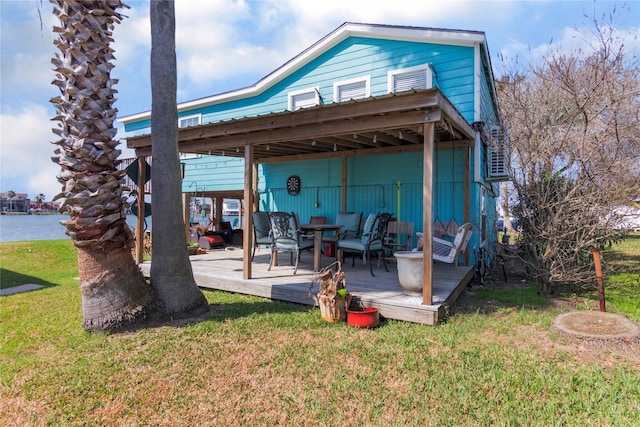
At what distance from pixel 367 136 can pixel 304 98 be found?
335 centimetres

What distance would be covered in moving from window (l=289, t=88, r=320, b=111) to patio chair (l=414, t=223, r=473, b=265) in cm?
475

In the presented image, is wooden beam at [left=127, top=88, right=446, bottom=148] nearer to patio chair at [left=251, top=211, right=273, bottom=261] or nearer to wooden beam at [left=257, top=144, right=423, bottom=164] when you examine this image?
patio chair at [left=251, top=211, right=273, bottom=261]

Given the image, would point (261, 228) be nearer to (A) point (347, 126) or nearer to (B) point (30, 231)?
(A) point (347, 126)

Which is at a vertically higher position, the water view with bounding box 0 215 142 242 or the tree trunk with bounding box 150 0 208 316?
the tree trunk with bounding box 150 0 208 316

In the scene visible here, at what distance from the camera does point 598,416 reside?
2438 mm

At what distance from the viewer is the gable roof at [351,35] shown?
274 inches

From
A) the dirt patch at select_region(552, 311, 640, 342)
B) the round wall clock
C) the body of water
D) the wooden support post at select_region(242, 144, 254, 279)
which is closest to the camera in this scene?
the dirt patch at select_region(552, 311, 640, 342)

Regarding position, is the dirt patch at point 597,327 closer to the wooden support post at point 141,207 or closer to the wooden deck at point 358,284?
the wooden deck at point 358,284

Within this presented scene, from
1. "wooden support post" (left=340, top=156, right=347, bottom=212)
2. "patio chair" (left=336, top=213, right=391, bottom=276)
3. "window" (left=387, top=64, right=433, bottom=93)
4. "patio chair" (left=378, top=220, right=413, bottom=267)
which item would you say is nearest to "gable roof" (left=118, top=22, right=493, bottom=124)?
"window" (left=387, top=64, right=433, bottom=93)

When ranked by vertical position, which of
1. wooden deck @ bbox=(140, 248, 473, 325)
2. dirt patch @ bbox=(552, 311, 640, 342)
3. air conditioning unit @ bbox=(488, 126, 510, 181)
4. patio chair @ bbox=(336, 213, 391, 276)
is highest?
air conditioning unit @ bbox=(488, 126, 510, 181)

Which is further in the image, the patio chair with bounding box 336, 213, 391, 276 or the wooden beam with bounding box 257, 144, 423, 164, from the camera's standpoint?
the wooden beam with bounding box 257, 144, 423, 164

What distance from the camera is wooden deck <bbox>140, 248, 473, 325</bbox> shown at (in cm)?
426

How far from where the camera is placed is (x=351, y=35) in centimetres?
836

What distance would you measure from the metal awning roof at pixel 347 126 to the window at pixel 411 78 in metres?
1.20
